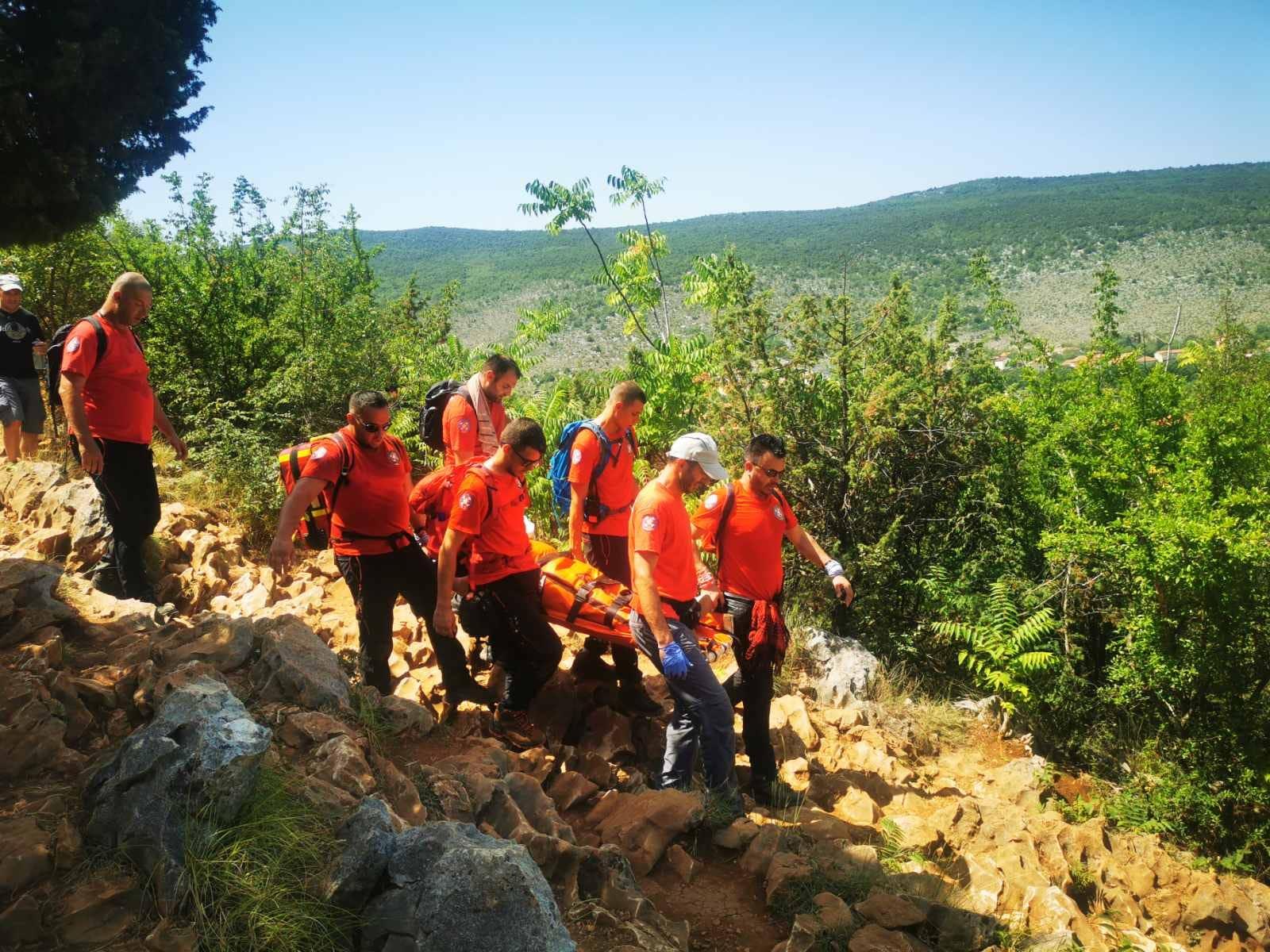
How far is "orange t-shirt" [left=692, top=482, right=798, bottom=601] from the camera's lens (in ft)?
15.7

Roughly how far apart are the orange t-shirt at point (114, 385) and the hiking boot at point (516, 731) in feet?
8.92

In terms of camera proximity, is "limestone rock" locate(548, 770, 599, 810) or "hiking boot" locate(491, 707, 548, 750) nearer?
"limestone rock" locate(548, 770, 599, 810)

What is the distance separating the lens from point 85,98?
3979 millimetres

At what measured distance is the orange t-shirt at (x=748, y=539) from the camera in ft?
15.7

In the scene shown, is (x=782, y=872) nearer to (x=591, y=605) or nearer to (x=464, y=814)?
(x=464, y=814)

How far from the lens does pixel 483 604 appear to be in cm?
482

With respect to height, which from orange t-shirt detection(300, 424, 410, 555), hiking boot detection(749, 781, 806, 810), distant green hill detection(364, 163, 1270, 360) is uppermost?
distant green hill detection(364, 163, 1270, 360)

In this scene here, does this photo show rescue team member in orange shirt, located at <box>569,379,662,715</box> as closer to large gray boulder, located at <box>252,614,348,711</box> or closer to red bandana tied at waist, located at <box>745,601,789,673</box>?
red bandana tied at waist, located at <box>745,601,789,673</box>

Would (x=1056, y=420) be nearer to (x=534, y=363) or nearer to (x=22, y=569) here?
(x=534, y=363)

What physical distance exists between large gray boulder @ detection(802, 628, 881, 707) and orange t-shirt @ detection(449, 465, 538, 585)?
3039 millimetres

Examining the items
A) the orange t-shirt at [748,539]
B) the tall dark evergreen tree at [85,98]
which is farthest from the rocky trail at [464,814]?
the tall dark evergreen tree at [85,98]

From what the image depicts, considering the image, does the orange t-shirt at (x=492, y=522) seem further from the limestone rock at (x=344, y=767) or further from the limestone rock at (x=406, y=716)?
the limestone rock at (x=344, y=767)

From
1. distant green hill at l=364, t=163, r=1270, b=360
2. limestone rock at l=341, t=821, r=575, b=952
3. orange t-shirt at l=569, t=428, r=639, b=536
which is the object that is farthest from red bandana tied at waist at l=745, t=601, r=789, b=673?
distant green hill at l=364, t=163, r=1270, b=360

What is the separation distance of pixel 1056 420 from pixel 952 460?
102 cm
